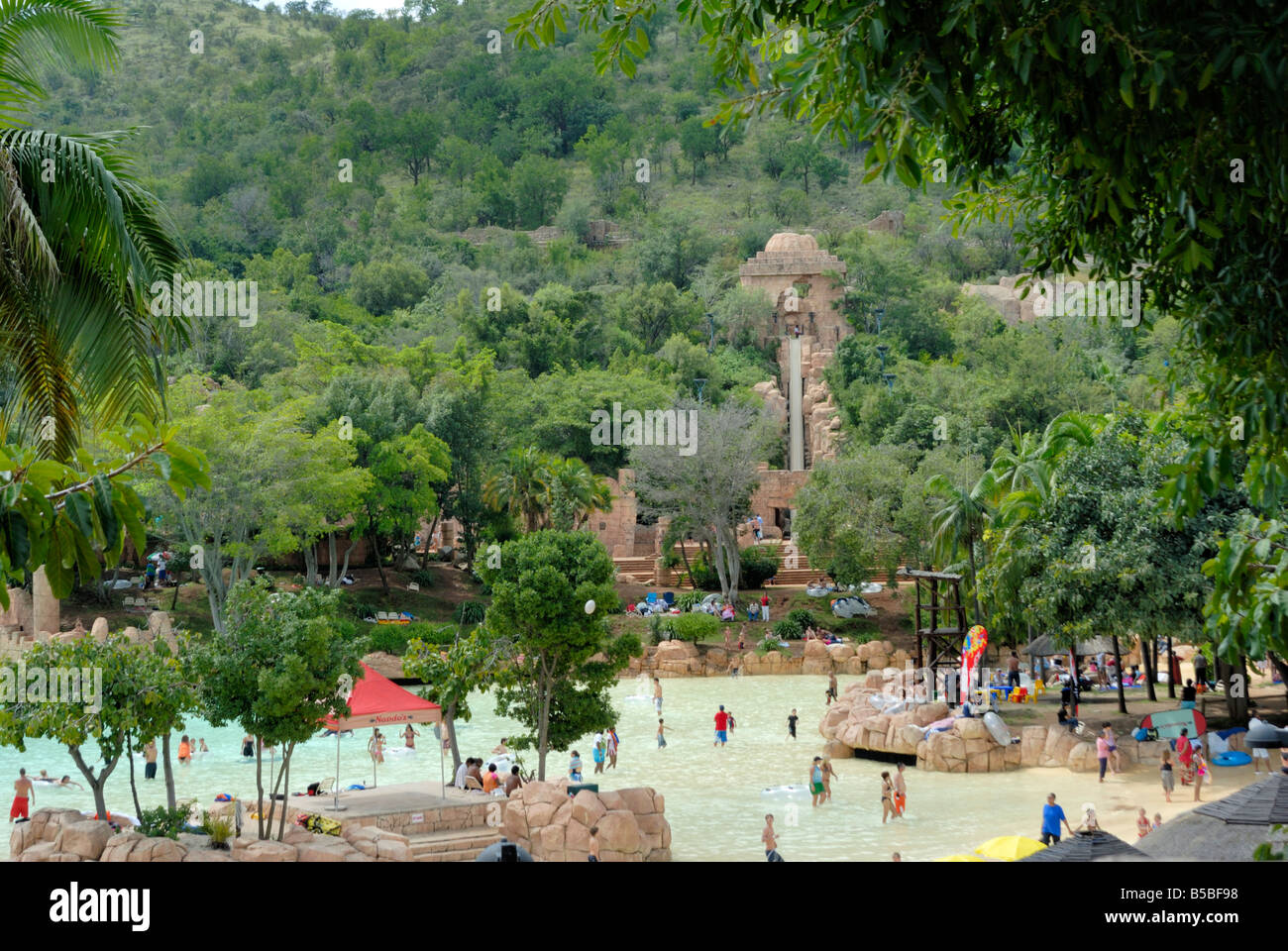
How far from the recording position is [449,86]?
426 feet

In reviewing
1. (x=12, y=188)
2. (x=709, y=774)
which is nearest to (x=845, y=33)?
(x=12, y=188)

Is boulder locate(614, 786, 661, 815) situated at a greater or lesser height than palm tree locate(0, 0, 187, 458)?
lesser

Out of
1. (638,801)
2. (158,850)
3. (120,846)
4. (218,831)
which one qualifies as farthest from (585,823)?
(120,846)

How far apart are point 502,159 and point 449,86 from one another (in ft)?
57.1

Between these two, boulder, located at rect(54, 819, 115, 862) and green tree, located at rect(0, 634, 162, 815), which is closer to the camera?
boulder, located at rect(54, 819, 115, 862)

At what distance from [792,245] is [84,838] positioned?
2512 inches

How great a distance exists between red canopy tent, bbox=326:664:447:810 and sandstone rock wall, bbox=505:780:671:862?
151 centimetres

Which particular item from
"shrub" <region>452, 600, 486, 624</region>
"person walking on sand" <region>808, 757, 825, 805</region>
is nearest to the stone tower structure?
"shrub" <region>452, 600, 486, 624</region>

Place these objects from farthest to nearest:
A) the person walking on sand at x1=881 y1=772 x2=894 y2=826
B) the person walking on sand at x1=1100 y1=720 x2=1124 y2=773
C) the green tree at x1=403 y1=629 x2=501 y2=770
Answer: the person walking on sand at x1=1100 y1=720 x2=1124 y2=773 → the green tree at x1=403 y1=629 x2=501 y2=770 → the person walking on sand at x1=881 y1=772 x2=894 y2=826

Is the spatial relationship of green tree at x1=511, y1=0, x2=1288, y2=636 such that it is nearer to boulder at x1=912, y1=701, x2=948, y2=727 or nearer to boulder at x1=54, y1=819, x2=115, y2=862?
boulder at x1=54, y1=819, x2=115, y2=862

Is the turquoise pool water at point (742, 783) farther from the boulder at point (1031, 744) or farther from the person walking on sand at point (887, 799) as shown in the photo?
the boulder at point (1031, 744)

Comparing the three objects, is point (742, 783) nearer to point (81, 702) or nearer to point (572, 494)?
point (81, 702)

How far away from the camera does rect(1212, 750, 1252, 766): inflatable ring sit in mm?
20703

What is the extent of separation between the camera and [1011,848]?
14.1 meters
